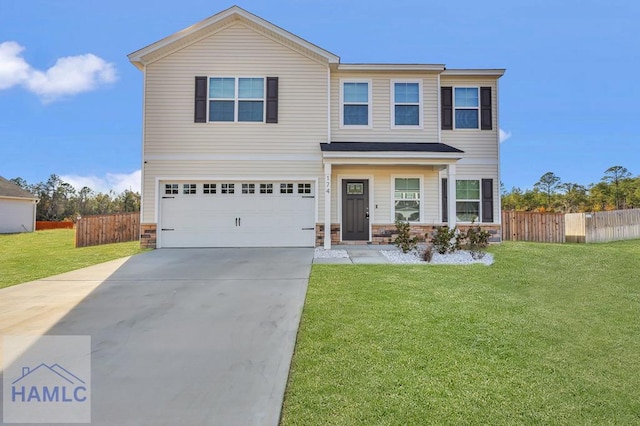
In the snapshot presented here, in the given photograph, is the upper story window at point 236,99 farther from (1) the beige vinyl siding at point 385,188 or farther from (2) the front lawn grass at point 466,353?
(2) the front lawn grass at point 466,353

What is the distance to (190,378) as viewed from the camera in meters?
2.76

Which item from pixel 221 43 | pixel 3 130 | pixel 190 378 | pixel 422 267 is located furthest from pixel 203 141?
pixel 3 130

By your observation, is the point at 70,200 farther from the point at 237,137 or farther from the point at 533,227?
the point at 533,227

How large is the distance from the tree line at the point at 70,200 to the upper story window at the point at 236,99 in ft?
75.4

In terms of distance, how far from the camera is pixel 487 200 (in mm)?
11109

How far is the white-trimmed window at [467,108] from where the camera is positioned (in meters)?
11.2

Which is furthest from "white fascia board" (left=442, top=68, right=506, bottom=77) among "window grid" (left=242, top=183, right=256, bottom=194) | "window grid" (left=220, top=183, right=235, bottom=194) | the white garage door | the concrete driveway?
the concrete driveway

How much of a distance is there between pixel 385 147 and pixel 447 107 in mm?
3114

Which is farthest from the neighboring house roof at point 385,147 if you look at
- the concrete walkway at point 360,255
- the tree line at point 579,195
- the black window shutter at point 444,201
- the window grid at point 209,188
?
the tree line at point 579,195

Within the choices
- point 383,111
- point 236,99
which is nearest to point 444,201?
point 383,111

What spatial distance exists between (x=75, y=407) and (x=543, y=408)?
11.4 feet

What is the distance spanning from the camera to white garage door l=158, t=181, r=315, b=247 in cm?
1032

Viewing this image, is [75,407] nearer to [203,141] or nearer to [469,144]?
[203,141]

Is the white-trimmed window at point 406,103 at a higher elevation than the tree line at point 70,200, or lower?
higher
